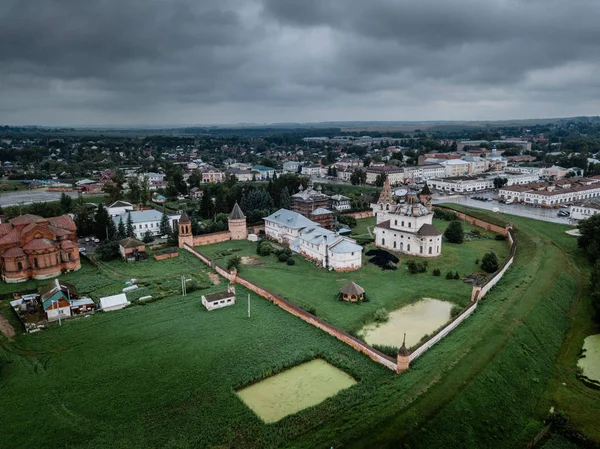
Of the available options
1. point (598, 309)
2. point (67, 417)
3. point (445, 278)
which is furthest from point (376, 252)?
point (67, 417)

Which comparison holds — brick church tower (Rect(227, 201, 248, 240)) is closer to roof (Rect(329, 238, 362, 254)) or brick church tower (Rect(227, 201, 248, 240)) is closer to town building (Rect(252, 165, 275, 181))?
roof (Rect(329, 238, 362, 254))

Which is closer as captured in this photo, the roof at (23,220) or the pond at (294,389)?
the pond at (294,389)

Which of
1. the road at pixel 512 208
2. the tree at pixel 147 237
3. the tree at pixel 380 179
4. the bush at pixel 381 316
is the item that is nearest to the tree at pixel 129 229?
the tree at pixel 147 237

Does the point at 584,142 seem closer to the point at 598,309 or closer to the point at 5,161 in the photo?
the point at 598,309

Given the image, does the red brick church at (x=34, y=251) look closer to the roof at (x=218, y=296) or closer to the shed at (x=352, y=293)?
the roof at (x=218, y=296)

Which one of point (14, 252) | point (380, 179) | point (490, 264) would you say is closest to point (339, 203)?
point (380, 179)
